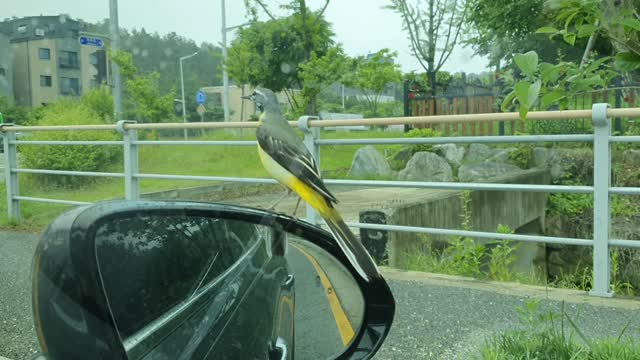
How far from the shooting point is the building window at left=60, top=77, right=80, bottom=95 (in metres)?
1.80

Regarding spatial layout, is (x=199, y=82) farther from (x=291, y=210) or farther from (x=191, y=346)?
(x=191, y=346)

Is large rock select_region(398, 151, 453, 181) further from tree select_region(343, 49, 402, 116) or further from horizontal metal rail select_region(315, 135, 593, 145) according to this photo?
horizontal metal rail select_region(315, 135, 593, 145)

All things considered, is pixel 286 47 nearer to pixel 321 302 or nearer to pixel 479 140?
pixel 321 302

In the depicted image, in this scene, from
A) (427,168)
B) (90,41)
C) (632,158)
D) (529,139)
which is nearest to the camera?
(90,41)

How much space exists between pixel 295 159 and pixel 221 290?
0.33 m

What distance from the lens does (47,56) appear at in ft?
5.65

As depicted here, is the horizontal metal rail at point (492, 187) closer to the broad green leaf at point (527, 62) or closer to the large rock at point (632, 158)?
the broad green leaf at point (527, 62)

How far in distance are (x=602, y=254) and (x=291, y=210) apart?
259cm

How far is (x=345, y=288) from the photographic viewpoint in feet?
4.14

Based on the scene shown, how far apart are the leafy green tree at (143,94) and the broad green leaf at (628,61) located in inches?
65.5

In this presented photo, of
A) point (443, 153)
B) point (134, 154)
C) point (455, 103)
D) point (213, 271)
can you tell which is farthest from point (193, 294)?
point (455, 103)

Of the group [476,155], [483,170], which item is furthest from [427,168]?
[483,170]

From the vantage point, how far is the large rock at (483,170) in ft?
28.6

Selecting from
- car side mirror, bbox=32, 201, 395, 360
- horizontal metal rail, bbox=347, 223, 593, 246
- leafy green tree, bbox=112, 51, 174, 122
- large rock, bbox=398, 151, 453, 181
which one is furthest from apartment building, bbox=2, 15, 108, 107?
large rock, bbox=398, 151, 453, 181
